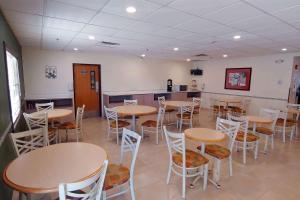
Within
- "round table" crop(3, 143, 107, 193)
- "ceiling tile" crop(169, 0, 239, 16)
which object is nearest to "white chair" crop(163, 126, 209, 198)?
"round table" crop(3, 143, 107, 193)

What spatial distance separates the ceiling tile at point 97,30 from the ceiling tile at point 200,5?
1567 mm

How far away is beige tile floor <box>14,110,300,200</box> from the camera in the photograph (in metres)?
2.41

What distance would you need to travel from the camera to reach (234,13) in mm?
2537

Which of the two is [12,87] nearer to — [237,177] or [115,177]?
[115,177]

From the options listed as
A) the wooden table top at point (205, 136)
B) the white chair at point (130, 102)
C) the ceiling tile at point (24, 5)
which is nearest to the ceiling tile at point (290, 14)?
the wooden table top at point (205, 136)

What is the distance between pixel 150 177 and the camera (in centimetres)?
282

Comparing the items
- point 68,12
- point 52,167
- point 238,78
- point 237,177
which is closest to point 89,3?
point 68,12

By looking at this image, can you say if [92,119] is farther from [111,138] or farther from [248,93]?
[248,93]

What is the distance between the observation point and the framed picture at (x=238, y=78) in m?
7.15

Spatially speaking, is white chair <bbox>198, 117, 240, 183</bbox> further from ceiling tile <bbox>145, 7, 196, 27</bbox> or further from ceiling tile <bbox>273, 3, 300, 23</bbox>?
ceiling tile <bbox>145, 7, 196, 27</bbox>

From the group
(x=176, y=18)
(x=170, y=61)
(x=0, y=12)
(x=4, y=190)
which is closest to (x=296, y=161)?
(x=176, y=18)

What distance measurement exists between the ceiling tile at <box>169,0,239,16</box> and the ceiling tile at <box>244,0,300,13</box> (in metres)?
0.32

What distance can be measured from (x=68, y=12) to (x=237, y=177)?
3601mm

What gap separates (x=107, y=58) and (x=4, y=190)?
557 centimetres
